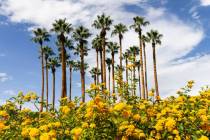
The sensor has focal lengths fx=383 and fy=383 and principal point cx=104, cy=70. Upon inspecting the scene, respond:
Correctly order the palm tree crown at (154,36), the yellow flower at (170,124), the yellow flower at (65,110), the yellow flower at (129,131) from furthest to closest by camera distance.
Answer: the palm tree crown at (154,36)
the yellow flower at (65,110)
the yellow flower at (170,124)
the yellow flower at (129,131)

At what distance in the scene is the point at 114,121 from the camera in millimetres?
7094

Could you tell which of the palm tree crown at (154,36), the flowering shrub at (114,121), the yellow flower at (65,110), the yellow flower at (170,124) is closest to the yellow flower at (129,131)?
the flowering shrub at (114,121)

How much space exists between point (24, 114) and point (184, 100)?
437 centimetres

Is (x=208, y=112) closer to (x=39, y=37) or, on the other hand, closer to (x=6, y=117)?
(x=6, y=117)

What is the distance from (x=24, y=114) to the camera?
1063 cm

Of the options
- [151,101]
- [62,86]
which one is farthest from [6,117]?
[62,86]

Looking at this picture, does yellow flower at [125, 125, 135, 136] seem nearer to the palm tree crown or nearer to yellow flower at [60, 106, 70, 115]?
yellow flower at [60, 106, 70, 115]

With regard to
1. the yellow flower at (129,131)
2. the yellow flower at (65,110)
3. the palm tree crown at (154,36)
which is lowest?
the yellow flower at (129,131)

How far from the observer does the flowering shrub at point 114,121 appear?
7094 mm

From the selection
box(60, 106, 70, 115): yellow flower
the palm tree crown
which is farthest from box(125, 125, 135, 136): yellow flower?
the palm tree crown

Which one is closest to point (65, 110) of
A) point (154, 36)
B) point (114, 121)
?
point (114, 121)

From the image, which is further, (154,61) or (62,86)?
(154,61)

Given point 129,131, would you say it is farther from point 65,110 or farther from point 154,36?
point 154,36

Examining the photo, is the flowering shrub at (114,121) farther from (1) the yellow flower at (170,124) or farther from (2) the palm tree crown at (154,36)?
(2) the palm tree crown at (154,36)
